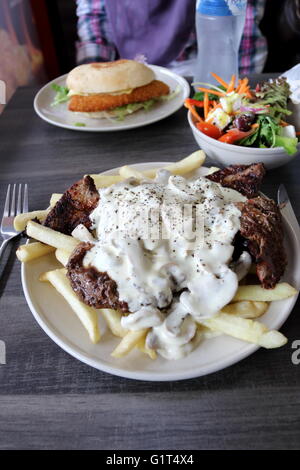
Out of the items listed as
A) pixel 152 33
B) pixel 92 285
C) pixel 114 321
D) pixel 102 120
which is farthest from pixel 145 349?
pixel 152 33

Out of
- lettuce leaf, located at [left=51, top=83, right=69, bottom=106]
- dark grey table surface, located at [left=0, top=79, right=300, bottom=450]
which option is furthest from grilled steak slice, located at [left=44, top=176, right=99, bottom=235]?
lettuce leaf, located at [left=51, top=83, right=69, bottom=106]

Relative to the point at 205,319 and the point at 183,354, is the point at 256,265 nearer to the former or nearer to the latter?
the point at 205,319

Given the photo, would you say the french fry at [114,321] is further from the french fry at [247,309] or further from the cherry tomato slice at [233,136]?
the cherry tomato slice at [233,136]

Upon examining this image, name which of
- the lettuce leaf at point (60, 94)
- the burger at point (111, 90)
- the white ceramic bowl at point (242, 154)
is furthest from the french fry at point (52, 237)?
the lettuce leaf at point (60, 94)

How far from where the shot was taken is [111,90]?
2.80 metres

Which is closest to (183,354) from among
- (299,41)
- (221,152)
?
(221,152)

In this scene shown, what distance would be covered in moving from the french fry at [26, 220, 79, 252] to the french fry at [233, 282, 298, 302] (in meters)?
0.67

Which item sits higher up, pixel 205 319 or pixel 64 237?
pixel 64 237

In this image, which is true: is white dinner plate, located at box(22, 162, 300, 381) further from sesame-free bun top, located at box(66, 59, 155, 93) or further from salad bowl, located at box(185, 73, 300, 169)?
sesame-free bun top, located at box(66, 59, 155, 93)

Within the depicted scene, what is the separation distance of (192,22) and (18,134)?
2.39 meters

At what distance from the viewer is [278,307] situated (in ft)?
4.49

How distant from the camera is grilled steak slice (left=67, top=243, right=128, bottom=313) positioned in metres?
1.32

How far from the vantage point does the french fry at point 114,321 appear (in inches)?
52.3

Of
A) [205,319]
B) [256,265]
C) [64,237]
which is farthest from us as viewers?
[64,237]
